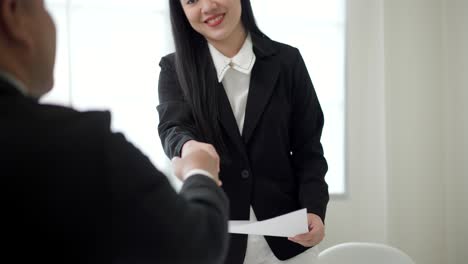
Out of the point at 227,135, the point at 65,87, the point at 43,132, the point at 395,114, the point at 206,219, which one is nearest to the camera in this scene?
the point at 43,132

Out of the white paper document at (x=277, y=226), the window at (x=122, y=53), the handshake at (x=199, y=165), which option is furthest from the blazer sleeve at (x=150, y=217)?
the window at (x=122, y=53)

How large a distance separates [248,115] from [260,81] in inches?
4.7

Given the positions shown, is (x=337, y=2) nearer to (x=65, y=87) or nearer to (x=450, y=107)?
(x=450, y=107)

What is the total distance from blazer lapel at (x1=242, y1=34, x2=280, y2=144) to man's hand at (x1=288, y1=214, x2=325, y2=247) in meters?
0.30

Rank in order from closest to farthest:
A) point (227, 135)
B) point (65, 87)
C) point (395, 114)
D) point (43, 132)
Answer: point (43, 132)
point (227, 135)
point (65, 87)
point (395, 114)

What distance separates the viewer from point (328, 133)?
3238 mm

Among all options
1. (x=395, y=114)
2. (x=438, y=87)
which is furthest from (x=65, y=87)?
(x=438, y=87)

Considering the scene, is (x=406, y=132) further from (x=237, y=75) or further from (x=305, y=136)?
(x=237, y=75)

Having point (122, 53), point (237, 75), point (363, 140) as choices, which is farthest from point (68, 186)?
→ point (363, 140)

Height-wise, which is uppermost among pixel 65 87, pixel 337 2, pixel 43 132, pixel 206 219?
pixel 337 2

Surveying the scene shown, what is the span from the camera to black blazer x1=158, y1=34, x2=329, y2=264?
1.45 metres

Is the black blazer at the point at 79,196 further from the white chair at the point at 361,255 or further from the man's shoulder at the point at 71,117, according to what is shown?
the white chair at the point at 361,255

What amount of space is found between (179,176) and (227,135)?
543 mm

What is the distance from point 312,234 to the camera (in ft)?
4.74
